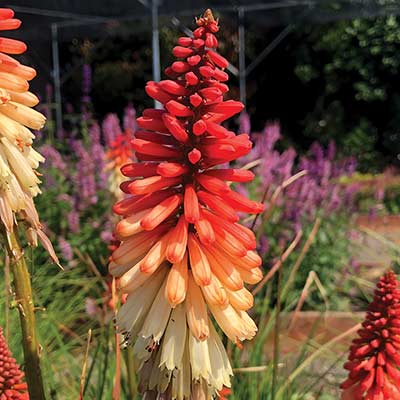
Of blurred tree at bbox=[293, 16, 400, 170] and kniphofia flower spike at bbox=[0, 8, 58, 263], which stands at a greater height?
blurred tree at bbox=[293, 16, 400, 170]

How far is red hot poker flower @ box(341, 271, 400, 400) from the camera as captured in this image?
6.34ft

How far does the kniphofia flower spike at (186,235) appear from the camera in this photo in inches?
54.8

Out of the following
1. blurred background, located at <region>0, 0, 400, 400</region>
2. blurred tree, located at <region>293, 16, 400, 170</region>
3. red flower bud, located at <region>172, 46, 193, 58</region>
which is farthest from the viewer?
blurred tree, located at <region>293, 16, 400, 170</region>

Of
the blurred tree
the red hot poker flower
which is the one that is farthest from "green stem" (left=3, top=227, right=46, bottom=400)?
the blurred tree

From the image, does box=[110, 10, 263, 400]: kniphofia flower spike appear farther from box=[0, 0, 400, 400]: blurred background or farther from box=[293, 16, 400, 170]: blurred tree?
box=[293, 16, 400, 170]: blurred tree

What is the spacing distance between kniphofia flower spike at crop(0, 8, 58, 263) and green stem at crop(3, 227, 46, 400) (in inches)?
2.8

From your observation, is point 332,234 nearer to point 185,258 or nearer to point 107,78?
point 185,258

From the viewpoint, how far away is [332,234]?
6051 mm

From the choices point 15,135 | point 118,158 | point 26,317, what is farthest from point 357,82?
point 26,317

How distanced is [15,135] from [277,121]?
10188 mm

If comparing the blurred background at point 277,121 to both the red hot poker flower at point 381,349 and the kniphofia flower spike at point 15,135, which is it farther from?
the kniphofia flower spike at point 15,135

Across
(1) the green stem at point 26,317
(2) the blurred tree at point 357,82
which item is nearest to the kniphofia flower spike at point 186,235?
(1) the green stem at point 26,317

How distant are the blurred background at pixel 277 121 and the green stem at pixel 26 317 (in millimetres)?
1902

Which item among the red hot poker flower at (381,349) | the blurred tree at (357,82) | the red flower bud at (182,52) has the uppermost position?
the blurred tree at (357,82)
